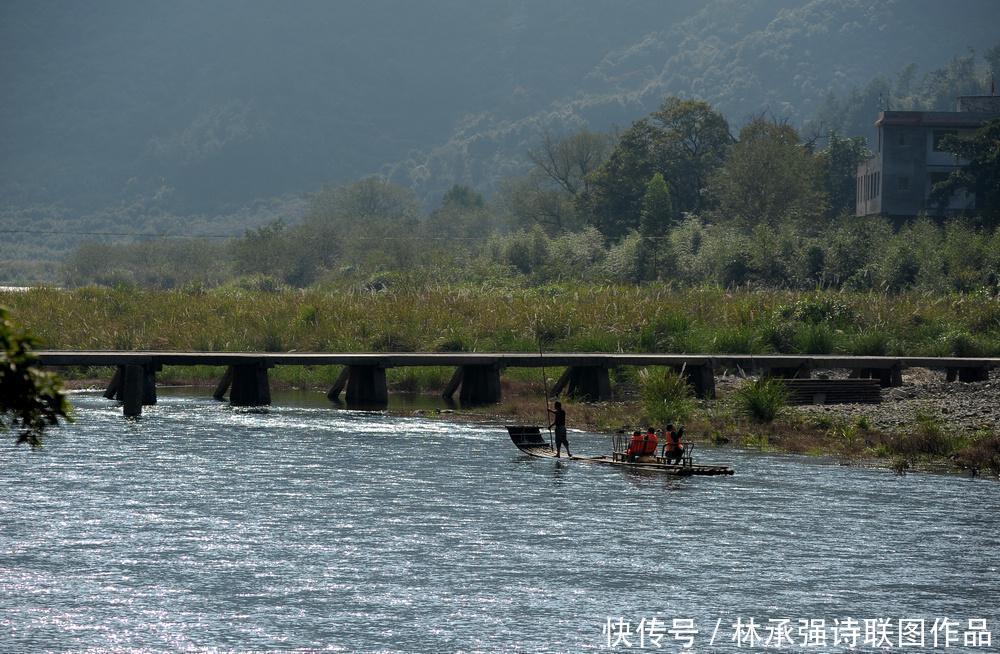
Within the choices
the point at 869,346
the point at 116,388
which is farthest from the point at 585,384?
the point at 116,388

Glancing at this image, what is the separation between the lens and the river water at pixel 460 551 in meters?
23.4

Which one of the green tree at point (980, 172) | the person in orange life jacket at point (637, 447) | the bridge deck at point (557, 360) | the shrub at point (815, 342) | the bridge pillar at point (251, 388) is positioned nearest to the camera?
the person in orange life jacket at point (637, 447)

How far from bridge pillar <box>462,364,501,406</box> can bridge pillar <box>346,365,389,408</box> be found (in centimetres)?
312

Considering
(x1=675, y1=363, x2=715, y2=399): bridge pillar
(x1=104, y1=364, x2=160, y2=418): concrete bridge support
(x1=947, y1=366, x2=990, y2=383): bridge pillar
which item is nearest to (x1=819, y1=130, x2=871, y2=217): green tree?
(x1=947, y1=366, x2=990, y2=383): bridge pillar

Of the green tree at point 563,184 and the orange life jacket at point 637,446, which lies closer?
the orange life jacket at point 637,446

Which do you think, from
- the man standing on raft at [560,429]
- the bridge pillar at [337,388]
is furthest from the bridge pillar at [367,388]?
the man standing on raft at [560,429]

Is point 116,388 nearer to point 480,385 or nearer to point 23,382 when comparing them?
point 480,385

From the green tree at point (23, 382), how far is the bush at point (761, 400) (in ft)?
117

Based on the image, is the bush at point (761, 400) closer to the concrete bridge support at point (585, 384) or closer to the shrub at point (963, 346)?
the concrete bridge support at point (585, 384)

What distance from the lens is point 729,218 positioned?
376ft

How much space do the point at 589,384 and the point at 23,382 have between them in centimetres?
4159

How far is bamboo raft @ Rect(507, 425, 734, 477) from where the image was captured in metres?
36.3

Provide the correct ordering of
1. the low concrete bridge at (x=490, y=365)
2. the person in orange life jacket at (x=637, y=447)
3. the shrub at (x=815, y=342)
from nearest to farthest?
the person in orange life jacket at (x=637, y=447) → the low concrete bridge at (x=490, y=365) → the shrub at (x=815, y=342)

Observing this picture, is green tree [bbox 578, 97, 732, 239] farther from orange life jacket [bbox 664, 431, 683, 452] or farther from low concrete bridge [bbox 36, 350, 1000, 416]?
orange life jacket [bbox 664, 431, 683, 452]
